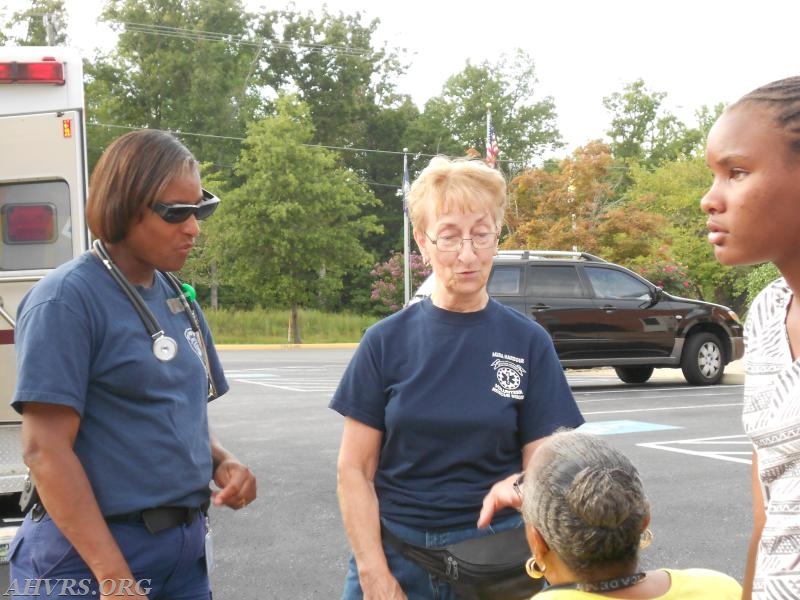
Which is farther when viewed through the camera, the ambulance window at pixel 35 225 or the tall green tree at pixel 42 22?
the tall green tree at pixel 42 22

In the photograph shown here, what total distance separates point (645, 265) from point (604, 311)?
1207cm

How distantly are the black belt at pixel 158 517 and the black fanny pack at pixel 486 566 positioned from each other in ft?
1.98

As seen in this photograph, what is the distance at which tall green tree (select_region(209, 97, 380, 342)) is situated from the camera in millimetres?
37656

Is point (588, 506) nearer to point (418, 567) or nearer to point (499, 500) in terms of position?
point (499, 500)

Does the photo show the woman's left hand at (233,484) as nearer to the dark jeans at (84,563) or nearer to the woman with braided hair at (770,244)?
the dark jeans at (84,563)

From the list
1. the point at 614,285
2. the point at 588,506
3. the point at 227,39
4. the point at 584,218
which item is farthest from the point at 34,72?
the point at 227,39

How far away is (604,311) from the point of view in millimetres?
15562

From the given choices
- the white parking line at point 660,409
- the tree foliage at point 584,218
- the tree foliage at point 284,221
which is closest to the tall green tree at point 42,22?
the tree foliage at point 284,221

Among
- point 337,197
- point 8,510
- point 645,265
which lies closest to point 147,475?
point 8,510

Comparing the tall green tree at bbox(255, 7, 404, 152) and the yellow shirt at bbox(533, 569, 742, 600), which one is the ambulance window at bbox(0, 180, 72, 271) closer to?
the yellow shirt at bbox(533, 569, 742, 600)

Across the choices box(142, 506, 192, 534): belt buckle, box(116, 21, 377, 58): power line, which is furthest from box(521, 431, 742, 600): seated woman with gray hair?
box(116, 21, 377, 58): power line

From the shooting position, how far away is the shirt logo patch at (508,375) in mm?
2494

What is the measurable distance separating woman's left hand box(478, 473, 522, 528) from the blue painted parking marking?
29.4ft

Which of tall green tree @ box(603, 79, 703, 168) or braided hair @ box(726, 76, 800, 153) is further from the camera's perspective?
tall green tree @ box(603, 79, 703, 168)
